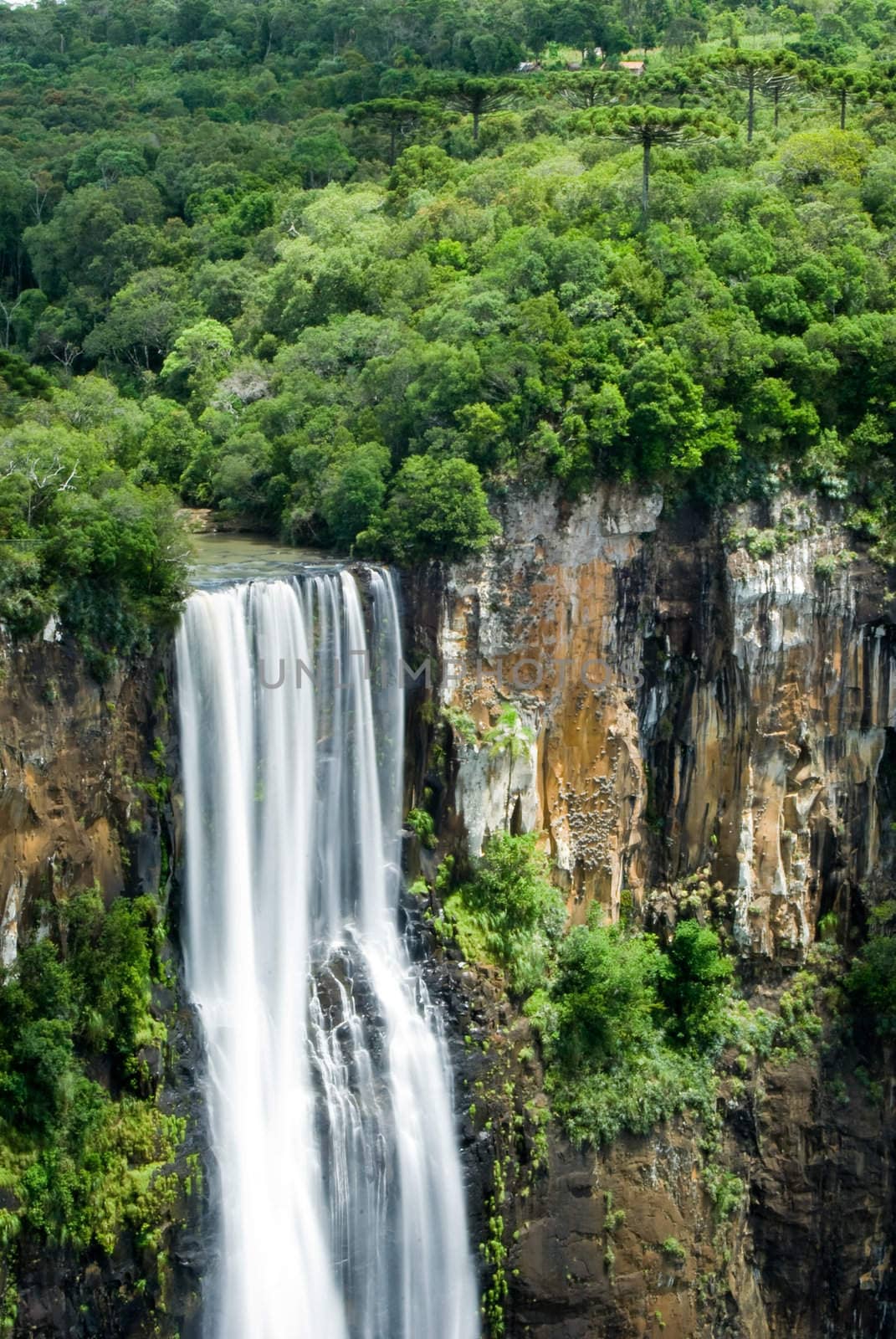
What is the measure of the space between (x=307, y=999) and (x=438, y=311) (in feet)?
43.2

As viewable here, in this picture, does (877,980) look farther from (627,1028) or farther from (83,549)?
(83,549)

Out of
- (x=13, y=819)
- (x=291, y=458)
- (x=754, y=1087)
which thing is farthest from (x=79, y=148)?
(x=754, y=1087)

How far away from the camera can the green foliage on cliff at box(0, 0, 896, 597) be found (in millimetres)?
27578

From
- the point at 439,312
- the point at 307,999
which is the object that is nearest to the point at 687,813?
the point at 307,999

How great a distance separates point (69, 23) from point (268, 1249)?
2258 inches

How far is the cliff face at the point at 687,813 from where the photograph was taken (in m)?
27.3

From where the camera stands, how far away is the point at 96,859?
24.1 m

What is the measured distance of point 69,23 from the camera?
221 ft

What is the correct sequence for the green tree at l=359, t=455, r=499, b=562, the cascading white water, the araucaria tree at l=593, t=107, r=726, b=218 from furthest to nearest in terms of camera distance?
the araucaria tree at l=593, t=107, r=726, b=218, the green tree at l=359, t=455, r=499, b=562, the cascading white water

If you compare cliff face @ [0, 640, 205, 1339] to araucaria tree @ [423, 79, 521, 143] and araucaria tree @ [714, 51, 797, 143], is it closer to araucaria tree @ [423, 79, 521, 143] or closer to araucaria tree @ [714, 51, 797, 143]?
araucaria tree @ [714, 51, 797, 143]

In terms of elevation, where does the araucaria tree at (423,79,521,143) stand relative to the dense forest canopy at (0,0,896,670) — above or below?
above

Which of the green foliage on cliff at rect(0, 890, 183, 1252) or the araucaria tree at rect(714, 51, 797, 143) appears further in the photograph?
the araucaria tree at rect(714, 51, 797, 143)

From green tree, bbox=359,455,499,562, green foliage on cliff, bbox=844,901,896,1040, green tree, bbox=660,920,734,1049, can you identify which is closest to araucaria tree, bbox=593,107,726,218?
green tree, bbox=359,455,499,562

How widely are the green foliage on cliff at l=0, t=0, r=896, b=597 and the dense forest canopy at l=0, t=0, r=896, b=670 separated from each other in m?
0.07
